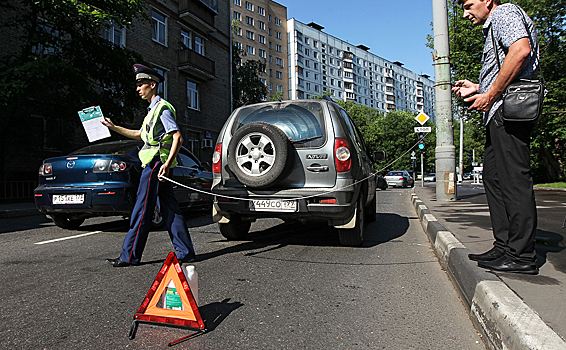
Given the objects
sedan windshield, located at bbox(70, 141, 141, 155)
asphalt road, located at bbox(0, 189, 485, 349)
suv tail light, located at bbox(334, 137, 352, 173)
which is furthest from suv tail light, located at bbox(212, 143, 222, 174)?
sedan windshield, located at bbox(70, 141, 141, 155)

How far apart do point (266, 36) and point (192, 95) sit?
43576 millimetres

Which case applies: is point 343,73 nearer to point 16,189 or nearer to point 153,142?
point 16,189

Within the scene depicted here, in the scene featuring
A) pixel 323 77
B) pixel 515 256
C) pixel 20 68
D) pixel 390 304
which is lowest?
pixel 390 304

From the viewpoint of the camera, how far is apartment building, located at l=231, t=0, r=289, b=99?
2473 inches

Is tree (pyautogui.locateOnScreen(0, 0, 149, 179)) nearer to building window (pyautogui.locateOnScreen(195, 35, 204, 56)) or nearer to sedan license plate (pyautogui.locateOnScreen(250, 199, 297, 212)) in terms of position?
sedan license plate (pyautogui.locateOnScreen(250, 199, 297, 212))

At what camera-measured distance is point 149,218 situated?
4.04 metres

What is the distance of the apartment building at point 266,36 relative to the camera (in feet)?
206

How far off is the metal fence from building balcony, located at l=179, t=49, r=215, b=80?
12677 millimetres

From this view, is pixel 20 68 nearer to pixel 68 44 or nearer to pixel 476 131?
pixel 68 44

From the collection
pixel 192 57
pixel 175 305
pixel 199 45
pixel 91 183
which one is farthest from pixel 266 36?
pixel 175 305

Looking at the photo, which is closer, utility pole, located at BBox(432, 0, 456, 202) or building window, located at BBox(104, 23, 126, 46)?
utility pole, located at BBox(432, 0, 456, 202)

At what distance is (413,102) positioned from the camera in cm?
11212

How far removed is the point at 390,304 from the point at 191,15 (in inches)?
1000

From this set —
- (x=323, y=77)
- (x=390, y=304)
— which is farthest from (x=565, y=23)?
(x=323, y=77)
